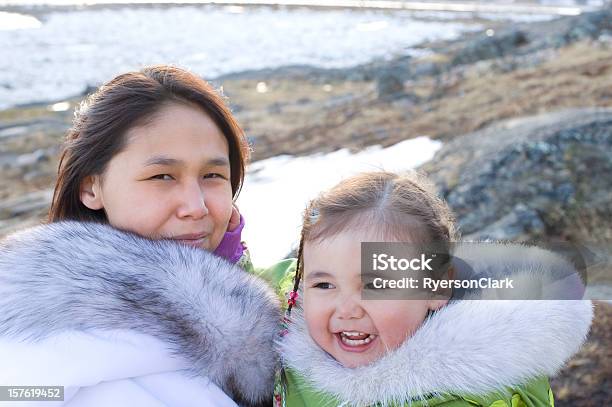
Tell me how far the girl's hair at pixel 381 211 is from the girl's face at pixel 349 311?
37 mm

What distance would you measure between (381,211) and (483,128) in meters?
3.56

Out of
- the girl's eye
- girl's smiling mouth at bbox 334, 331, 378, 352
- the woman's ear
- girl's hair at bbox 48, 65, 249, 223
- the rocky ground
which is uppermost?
girl's hair at bbox 48, 65, 249, 223

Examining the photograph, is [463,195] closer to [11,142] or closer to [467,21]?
[11,142]

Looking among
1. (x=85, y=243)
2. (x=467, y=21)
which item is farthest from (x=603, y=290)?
(x=467, y=21)

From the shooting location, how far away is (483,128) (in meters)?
4.84

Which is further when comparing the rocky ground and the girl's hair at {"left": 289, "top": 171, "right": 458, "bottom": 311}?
the rocky ground

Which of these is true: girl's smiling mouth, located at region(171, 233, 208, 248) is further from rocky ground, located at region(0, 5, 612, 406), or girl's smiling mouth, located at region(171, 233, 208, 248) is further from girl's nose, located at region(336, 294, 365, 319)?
rocky ground, located at region(0, 5, 612, 406)

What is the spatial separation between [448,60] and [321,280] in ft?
32.5

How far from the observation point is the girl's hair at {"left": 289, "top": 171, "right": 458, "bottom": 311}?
4.98 feet

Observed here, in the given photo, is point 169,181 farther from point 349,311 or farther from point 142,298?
point 349,311

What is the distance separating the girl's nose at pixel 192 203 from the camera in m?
1.62

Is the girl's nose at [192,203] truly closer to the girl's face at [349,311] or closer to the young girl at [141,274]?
the young girl at [141,274]

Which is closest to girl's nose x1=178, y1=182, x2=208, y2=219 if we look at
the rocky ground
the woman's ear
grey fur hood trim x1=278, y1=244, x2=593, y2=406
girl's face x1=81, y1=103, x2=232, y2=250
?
girl's face x1=81, y1=103, x2=232, y2=250

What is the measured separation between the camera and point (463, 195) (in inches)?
128
